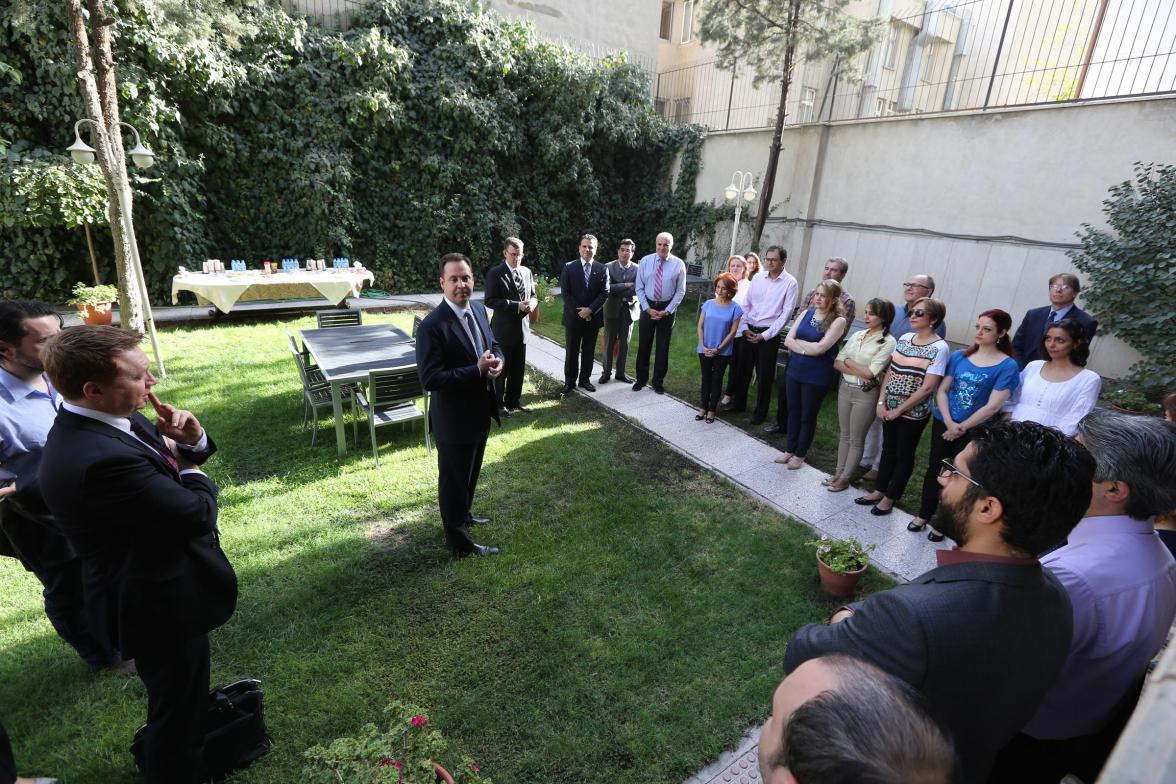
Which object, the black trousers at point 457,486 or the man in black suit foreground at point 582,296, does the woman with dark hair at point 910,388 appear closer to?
the black trousers at point 457,486

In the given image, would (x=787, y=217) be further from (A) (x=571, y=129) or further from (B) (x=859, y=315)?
(A) (x=571, y=129)

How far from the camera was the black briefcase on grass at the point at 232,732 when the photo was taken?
95.3 inches

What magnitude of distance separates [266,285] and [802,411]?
29.6 ft

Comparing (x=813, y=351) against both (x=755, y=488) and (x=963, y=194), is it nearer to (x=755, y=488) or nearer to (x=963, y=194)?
(x=755, y=488)

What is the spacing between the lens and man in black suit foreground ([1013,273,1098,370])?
5.06m

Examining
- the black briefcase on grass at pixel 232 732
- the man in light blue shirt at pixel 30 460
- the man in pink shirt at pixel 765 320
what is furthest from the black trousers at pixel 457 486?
the man in pink shirt at pixel 765 320

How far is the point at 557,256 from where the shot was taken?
15.6 m

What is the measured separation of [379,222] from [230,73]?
3.69 meters

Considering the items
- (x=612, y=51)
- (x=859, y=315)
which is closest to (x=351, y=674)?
(x=859, y=315)

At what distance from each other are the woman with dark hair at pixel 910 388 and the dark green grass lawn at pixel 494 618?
1.08 metres

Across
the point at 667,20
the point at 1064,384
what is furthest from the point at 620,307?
the point at 667,20

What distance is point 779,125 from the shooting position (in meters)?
11.3

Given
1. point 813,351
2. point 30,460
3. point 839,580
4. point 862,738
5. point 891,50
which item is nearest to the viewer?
point 862,738

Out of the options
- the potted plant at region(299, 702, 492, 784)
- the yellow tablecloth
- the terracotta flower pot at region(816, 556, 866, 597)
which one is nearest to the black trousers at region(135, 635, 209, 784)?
the potted plant at region(299, 702, 492, 784)
